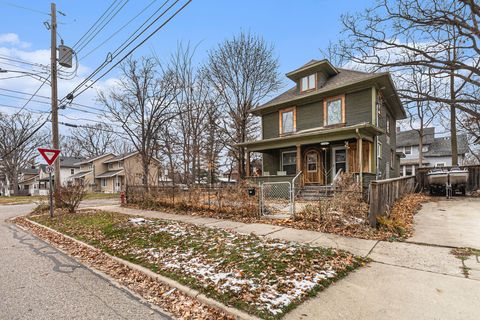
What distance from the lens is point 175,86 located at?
18.8 m

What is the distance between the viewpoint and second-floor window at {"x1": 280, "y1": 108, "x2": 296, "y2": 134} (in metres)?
15.6

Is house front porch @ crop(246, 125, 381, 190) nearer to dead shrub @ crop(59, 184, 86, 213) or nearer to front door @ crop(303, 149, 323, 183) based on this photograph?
front door @ crop(303, 149, 323, 183)

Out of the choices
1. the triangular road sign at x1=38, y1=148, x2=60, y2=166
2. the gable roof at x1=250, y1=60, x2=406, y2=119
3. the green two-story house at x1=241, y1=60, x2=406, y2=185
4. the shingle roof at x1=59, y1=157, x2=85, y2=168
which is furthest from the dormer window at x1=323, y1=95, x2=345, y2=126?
the shingle roof at x1=59, y1=157, x2=85, y2=168

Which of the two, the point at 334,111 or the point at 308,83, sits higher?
the point at 308,83

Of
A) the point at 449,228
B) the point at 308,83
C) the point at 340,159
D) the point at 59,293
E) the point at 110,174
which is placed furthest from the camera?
the point at 110,174

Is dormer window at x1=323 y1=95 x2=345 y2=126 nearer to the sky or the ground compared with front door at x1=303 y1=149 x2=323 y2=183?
nearer to the sky

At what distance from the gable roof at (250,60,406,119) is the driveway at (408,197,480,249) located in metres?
6.69

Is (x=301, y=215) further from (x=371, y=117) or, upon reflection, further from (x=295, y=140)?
(x=371, y=117)

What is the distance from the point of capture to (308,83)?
1530cm

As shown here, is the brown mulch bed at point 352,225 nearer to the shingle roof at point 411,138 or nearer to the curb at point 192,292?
the curb at point 192,292

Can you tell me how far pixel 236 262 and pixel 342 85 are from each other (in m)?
11.7

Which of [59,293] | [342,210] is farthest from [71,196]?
[342,210]

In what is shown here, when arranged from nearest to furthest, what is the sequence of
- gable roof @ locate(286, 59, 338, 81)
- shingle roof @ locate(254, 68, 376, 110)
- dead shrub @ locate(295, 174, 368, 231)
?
dead shrub @ locate(295, 174, 368, 231) → shingle roof @ locate(254, 68, 376, 110) → gable roof @ locate(286, 59, 338, 81)

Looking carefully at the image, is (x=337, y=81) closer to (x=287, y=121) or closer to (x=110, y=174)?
(x=287, y=121)
